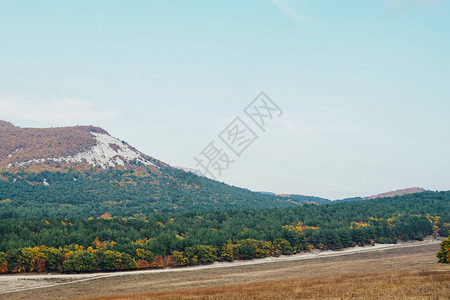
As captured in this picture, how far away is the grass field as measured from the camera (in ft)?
135

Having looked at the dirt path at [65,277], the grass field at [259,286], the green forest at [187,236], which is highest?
the green forest at [187,236]

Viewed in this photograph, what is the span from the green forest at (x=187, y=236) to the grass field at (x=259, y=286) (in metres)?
9.88

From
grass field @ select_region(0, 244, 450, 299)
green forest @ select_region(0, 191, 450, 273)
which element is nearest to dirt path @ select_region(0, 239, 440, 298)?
green forest @ select_region(0, 191, 450, 273)

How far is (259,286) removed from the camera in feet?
183

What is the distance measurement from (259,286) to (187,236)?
171 feet

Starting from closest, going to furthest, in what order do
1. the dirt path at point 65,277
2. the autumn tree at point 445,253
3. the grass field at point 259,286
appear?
the grass field at point 259,286 → the autumn tree at point 445,253 → the dirt path at point 65,277

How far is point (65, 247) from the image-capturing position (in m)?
90.7

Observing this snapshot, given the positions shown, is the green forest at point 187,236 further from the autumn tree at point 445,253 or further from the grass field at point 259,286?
the autumn tree at point 445,253

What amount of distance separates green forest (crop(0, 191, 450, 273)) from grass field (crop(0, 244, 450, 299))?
988 centimetres

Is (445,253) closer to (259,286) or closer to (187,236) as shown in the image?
(259,286)

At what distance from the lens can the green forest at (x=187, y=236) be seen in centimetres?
8450

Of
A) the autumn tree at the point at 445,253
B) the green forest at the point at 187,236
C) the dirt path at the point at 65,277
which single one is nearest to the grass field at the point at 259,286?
the autumn tree at the point at 445,253

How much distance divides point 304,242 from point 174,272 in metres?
51.8

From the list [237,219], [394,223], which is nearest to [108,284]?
[237,219]
